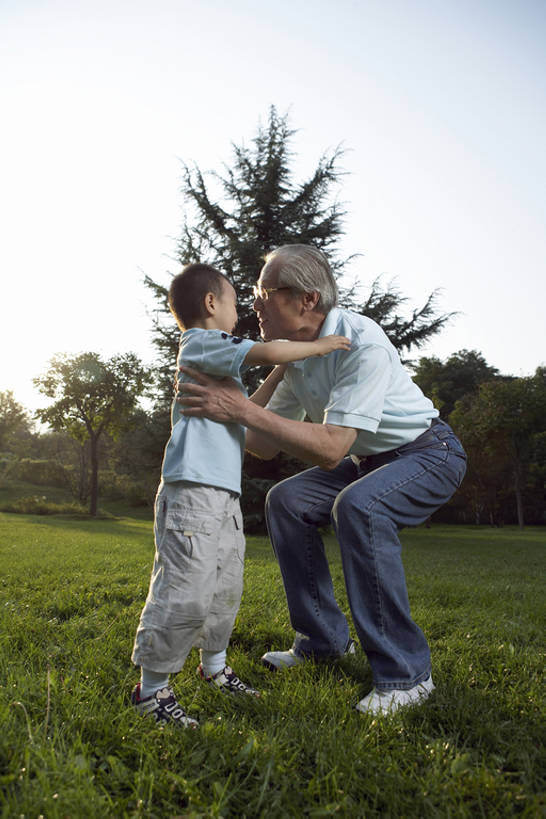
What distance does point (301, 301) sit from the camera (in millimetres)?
2619

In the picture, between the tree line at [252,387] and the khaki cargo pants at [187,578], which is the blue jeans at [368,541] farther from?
the tree line at [252,387]

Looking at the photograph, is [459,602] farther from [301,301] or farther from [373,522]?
[301,301]

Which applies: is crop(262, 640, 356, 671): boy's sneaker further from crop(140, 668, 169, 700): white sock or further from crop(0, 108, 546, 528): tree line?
crop(0, 108, 546, 528): tree line

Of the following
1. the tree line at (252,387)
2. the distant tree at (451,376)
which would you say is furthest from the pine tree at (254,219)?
the distant tree at (451,376)

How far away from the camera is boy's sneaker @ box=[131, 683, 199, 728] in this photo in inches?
73.1

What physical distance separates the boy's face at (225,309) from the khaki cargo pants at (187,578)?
79cm

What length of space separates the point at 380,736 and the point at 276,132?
1540cm

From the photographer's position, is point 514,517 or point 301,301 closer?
point 301,301

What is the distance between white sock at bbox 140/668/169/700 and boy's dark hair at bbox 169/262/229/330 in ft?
4.80

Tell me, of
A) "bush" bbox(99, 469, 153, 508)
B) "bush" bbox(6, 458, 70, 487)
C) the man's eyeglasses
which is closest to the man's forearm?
the man's eyeglasses

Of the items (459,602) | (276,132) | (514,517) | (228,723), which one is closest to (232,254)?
(276,132)

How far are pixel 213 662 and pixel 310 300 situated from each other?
66.1 inches

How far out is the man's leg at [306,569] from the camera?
260cm

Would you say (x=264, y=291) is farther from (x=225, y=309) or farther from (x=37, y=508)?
(x=37, y=508)
